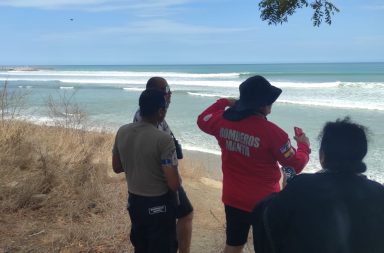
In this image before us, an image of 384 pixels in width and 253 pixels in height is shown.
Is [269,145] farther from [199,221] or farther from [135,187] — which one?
[199,221]

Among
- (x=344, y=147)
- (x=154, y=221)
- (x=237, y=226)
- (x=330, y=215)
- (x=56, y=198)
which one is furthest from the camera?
(x=56, y=198)

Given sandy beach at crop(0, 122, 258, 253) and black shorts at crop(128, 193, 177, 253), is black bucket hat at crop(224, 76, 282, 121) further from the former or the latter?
sandy beach at crop(0, 122, 258, 253)

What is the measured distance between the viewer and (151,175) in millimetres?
3596

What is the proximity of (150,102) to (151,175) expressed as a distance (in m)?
0.54

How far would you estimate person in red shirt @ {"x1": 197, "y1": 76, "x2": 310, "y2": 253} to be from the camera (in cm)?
343

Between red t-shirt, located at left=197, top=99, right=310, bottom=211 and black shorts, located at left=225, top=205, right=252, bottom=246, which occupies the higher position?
red t-shirt, located at left=197, top=99, right=310, bottom=211

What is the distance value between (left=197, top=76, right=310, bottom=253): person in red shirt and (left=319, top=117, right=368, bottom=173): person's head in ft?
3.65

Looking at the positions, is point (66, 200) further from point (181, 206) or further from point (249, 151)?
point (249, 151)

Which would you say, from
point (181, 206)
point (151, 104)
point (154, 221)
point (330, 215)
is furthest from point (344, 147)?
point (181, 206)

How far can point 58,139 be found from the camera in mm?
8336

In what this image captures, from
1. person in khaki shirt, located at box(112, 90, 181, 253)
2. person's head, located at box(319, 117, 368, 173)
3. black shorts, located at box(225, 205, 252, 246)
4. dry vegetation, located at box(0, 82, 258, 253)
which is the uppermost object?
person's head, located at box(319, 117, 368, 173)

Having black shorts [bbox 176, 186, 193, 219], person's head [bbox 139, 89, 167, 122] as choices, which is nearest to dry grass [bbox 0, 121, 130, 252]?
black shorts [bbox 176, 186, 193, 219]

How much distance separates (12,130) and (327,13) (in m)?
5.71

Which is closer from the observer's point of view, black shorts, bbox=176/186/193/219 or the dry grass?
black shorts, bbox=176/186/193/219
